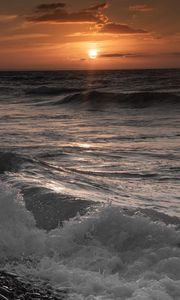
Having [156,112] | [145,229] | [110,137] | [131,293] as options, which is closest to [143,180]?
[145,229]

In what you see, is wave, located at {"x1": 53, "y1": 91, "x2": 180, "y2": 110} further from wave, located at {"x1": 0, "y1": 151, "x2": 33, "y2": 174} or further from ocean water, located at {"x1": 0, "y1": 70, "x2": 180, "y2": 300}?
wave, located at {"x1": 0, "y1": 151, "x2": 33, "y2": 174}

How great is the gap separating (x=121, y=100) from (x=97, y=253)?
99.5ft

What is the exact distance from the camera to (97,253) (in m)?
5.57

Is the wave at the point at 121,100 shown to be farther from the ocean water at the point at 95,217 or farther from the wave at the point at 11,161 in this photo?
the wave at the point at 11,161

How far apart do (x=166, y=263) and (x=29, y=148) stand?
947cm

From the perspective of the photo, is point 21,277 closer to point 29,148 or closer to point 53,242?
point 53,242

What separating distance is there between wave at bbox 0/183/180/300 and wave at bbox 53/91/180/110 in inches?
1007

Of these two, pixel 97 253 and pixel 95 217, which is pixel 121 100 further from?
pixel 97 253

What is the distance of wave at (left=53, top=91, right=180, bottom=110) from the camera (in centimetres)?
3262

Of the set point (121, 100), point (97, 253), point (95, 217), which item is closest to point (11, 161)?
point (95, 217)

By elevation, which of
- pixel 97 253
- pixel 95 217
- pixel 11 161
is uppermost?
pixel 11 161

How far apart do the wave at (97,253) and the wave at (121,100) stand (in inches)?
1007

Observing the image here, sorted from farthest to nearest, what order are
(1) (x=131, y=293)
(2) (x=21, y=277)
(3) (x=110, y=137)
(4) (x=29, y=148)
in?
(3) (x=110, y=137)
(4) (x=29, y=148)
(2) (x=21, y=277)
(1) (x=131, y=293)

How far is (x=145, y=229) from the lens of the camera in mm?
5992
